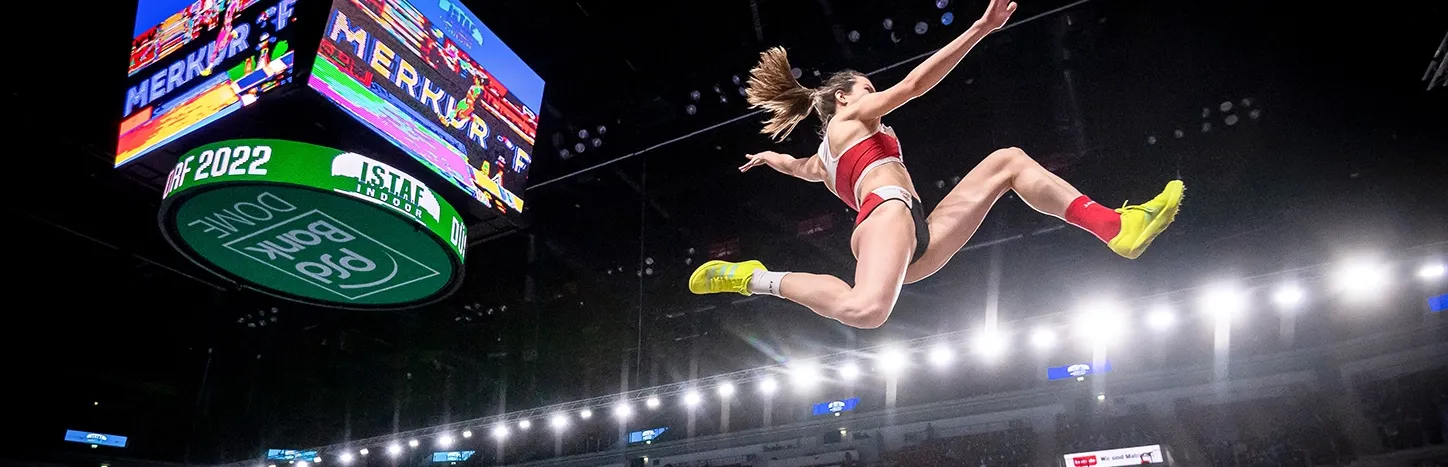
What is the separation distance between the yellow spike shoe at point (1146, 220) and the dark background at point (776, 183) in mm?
2665

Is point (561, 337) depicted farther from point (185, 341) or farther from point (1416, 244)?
point (1416, 244)

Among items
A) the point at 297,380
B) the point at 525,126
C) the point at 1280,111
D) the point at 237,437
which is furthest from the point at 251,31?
the point at 237,437

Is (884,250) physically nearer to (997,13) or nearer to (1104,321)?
(997,13)

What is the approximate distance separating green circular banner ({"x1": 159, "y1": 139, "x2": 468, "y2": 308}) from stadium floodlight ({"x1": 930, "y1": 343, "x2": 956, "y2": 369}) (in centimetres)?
620

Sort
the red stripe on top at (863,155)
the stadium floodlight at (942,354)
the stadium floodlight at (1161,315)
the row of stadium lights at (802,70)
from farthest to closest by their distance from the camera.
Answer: the stadium floodlight at (942,354), the stadium floodlight at (1161,315), the row of stadium lights at (802,70), the red stripe on top at (863,155)

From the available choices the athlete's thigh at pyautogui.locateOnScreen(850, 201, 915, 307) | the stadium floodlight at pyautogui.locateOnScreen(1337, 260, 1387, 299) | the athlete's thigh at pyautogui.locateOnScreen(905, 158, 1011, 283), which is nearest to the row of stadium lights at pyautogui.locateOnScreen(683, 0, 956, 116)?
the athlete's thigh at pyautogui.locateOnScreen(905, 158, 1011, 283)

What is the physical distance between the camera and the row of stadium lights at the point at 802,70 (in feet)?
16.4

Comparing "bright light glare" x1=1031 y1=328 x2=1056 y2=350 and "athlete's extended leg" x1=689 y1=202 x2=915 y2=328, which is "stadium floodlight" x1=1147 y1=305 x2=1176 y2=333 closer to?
"bright light glare" x1=1031 y1=328 x2=1056 y2=350

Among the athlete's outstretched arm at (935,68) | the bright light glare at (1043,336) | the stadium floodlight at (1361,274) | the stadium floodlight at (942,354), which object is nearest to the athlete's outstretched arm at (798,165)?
the athlete's outstretched arm at (935,68)

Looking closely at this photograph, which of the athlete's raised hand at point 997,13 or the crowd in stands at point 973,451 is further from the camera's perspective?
the crowd in stands at point 973,451

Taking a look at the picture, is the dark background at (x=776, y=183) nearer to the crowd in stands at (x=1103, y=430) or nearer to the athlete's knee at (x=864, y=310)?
the crowd in stands at (x=1103, y=430)

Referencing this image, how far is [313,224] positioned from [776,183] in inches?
142

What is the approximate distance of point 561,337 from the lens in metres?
11.3

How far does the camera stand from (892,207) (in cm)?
293
